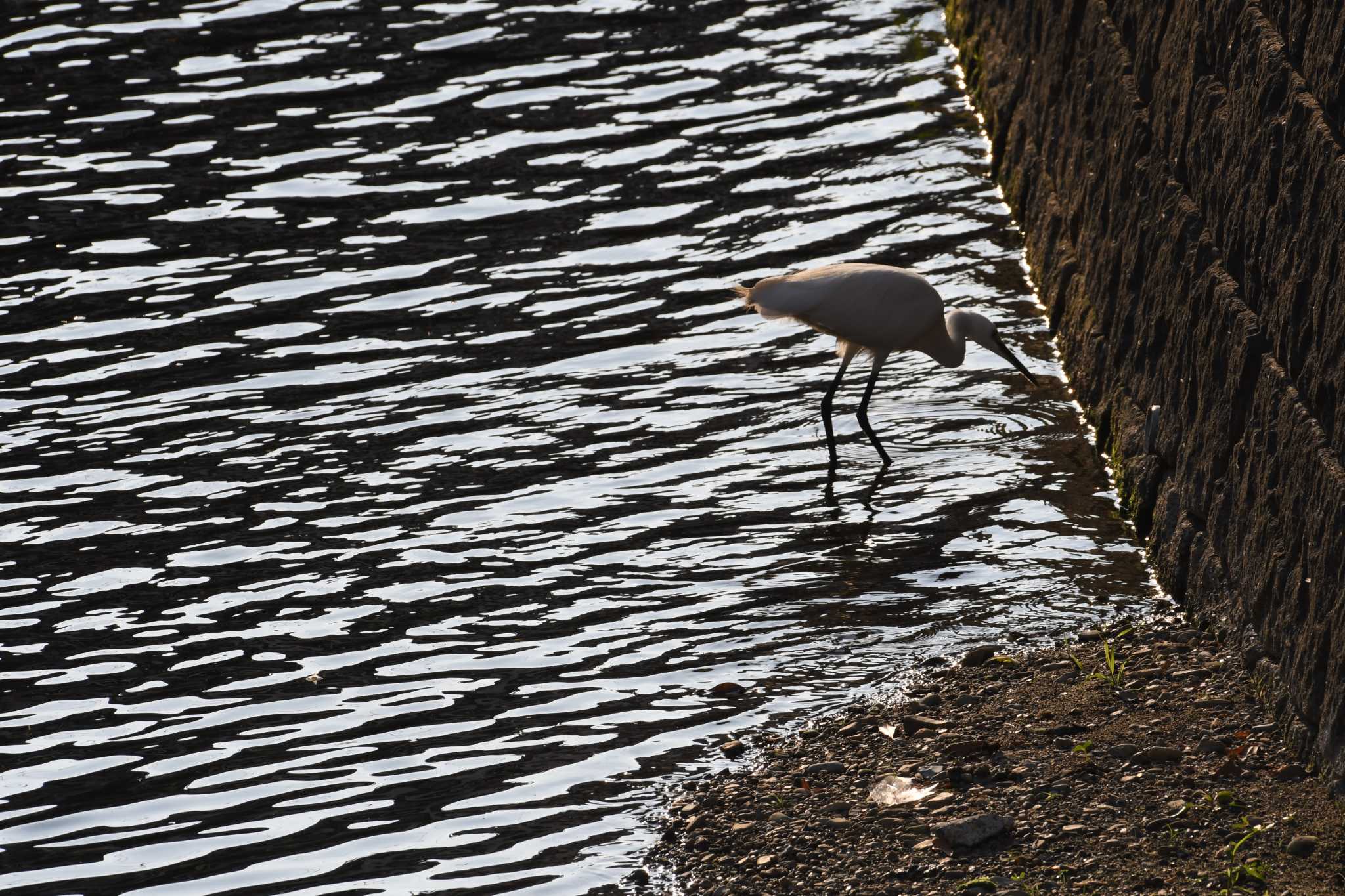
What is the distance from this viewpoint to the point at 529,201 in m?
12.2

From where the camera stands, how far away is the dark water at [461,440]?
6445mm

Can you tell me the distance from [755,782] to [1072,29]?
20.5 ft

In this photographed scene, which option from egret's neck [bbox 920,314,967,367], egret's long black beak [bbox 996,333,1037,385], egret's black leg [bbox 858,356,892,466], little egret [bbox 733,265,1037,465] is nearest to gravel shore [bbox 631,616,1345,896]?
egret's black leg [bbox 858,356,892,466]

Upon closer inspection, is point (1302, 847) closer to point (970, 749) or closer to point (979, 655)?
point (970, 749)

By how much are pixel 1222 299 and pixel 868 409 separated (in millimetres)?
3139

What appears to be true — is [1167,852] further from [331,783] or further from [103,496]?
[103,496]

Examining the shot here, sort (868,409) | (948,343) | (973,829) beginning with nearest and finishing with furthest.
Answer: (973,829), (948,343), (868,409)

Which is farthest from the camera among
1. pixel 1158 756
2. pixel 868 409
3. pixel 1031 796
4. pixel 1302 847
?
pixel 868 409

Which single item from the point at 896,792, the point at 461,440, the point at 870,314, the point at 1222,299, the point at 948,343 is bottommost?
the point at 896,792

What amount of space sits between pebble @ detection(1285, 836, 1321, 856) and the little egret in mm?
4106

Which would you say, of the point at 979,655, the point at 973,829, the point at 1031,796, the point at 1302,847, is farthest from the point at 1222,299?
the point at 973,829

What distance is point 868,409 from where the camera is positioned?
9.95m

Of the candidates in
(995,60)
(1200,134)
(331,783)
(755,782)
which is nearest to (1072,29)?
(995,60)

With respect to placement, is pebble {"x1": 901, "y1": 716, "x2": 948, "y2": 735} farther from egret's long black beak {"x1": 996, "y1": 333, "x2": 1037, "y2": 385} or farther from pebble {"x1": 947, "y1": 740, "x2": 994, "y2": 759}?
egret's long black beak {"x1": 996, "y1": 333, "x2": 1037, "y2": 385}
